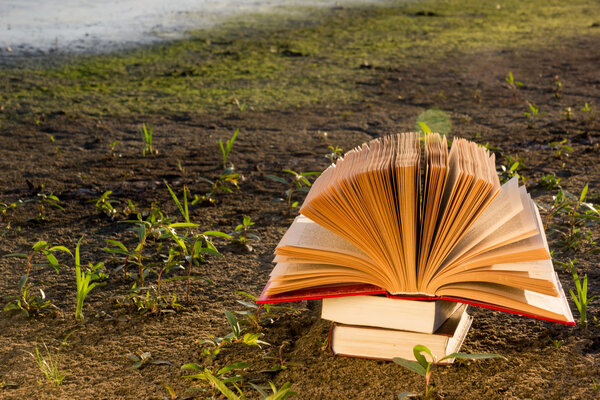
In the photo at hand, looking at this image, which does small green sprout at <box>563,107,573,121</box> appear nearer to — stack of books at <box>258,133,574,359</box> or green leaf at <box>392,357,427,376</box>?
stack of books at <box>258,133,574,359</box>

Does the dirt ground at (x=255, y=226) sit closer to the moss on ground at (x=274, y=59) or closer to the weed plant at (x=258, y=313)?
the weed plant at (x=258, y=313)

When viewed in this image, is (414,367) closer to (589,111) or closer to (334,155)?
(334,155)

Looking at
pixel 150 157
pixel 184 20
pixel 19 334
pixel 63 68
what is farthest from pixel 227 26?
pixel 19 334

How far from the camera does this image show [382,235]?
5.98 ft

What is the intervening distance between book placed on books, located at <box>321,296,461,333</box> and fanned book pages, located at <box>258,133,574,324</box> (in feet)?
0.15

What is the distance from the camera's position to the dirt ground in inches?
79.5

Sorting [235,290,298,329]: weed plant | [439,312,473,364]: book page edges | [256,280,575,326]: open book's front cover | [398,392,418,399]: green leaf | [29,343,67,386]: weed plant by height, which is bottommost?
[29,343,67,386]: weed plant

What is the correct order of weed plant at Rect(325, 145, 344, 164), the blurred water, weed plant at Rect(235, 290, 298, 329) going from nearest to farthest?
weed plant at Rect(235, 290, 298, 329) < weed plant at Rect(325, 145, 344, 164) < the blurred water

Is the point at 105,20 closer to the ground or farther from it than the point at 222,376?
farther from it

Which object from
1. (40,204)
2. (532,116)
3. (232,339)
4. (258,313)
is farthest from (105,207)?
(532,116)

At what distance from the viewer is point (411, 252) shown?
1.81m

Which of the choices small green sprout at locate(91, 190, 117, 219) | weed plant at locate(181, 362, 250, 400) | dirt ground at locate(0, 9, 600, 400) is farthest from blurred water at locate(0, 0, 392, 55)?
weed plant at locate(181, 362, 250, 400)

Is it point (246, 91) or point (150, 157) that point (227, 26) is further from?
point (150, 157)

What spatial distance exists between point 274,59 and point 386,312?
5.74m
